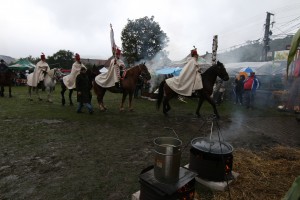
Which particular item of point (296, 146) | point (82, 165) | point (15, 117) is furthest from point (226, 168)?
point (15, 117)

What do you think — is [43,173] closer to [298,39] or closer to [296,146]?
[298,39]

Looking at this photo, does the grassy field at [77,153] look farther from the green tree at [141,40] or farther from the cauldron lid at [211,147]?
the green tree at [141,40]

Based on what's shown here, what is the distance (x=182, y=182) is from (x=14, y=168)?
3151 mm

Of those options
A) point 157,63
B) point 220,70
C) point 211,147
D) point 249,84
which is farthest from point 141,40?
point 211,147

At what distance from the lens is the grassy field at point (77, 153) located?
11.2 feet

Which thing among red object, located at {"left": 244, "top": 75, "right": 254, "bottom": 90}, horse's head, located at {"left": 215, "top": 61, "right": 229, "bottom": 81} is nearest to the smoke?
red object, located at {"left": 244, "top": 75, "right": 254, "bottom": 90}

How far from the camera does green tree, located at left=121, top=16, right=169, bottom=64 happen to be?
2855 cm

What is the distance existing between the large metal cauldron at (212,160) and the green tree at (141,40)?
25.1 m

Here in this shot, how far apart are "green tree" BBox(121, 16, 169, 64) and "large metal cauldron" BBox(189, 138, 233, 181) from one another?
82.4 ft

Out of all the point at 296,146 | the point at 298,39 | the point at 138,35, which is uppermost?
the point at 138,35

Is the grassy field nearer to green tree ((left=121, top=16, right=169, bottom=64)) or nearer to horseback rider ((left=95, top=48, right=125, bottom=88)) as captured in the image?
horseback rider ((left=95, top=48, right=125, bottom=88))

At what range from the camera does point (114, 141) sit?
5637 mm

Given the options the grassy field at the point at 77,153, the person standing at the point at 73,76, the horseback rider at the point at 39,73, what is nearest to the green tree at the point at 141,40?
the horseback rider at the point at 39,73

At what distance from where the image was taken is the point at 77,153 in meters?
4.77
